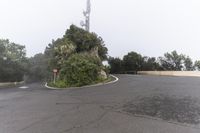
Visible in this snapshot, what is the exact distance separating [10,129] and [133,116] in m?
4.26

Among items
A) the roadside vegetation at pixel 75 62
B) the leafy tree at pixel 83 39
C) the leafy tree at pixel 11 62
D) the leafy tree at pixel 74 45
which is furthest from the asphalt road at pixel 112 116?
the leafy tree at pixel 11 62

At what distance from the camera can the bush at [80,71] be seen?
21.1 metres

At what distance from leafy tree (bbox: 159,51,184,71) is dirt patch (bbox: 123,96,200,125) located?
37.9m

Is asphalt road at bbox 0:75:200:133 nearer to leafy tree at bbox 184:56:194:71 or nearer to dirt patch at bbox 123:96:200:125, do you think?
dirt patch at bbox 123:96:200:125

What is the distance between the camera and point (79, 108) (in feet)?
37.2

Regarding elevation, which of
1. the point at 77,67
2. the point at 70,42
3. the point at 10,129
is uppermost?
the point at 70,42

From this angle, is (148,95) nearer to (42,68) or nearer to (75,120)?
(75,120)

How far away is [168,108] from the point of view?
10.5 metres

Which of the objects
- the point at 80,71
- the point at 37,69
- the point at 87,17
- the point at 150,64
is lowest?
the point at 80,71

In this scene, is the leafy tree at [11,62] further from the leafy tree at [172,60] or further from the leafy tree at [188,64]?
the leafy tree at [188,64]

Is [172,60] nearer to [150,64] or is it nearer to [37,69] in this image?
[150,64]

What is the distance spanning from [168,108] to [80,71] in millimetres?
11666

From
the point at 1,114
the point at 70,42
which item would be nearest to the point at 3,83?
the point at 70,42

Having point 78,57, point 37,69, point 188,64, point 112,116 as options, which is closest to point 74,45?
point 78,57
